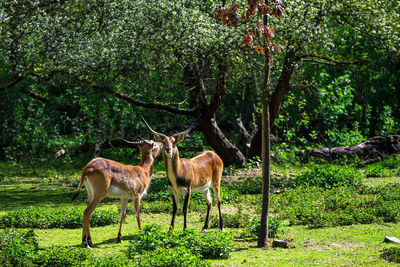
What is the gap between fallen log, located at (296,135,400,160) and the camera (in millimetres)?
17172

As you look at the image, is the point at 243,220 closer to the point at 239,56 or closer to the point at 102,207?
Result: the point at 102,207

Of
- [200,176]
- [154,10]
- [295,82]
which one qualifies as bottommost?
[200,176]

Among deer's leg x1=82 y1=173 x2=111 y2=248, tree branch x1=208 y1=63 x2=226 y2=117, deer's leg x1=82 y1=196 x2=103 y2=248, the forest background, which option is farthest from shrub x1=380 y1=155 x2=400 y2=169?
deer's leg x1=82 y1=196 x2=103 y2=248

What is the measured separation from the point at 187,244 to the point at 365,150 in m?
11.3

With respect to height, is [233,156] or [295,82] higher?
[295,82]

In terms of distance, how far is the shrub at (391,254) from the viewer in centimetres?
682

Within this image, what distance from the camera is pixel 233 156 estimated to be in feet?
53.7

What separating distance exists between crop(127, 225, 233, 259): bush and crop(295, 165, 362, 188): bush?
5760 millimetres

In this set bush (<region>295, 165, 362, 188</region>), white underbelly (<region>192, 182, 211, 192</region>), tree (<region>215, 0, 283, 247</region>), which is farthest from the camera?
bush (<region>295, 165, 362, 188</region>)

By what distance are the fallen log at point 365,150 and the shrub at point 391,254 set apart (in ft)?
33.2

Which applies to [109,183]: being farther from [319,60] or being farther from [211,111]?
[319,60]

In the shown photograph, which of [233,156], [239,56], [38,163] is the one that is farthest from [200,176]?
[38,163]

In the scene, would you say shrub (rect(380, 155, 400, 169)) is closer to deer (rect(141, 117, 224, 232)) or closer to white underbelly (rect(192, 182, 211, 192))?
deer (rect(141, 117, 224, 232))

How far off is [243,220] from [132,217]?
2342 millimetres
